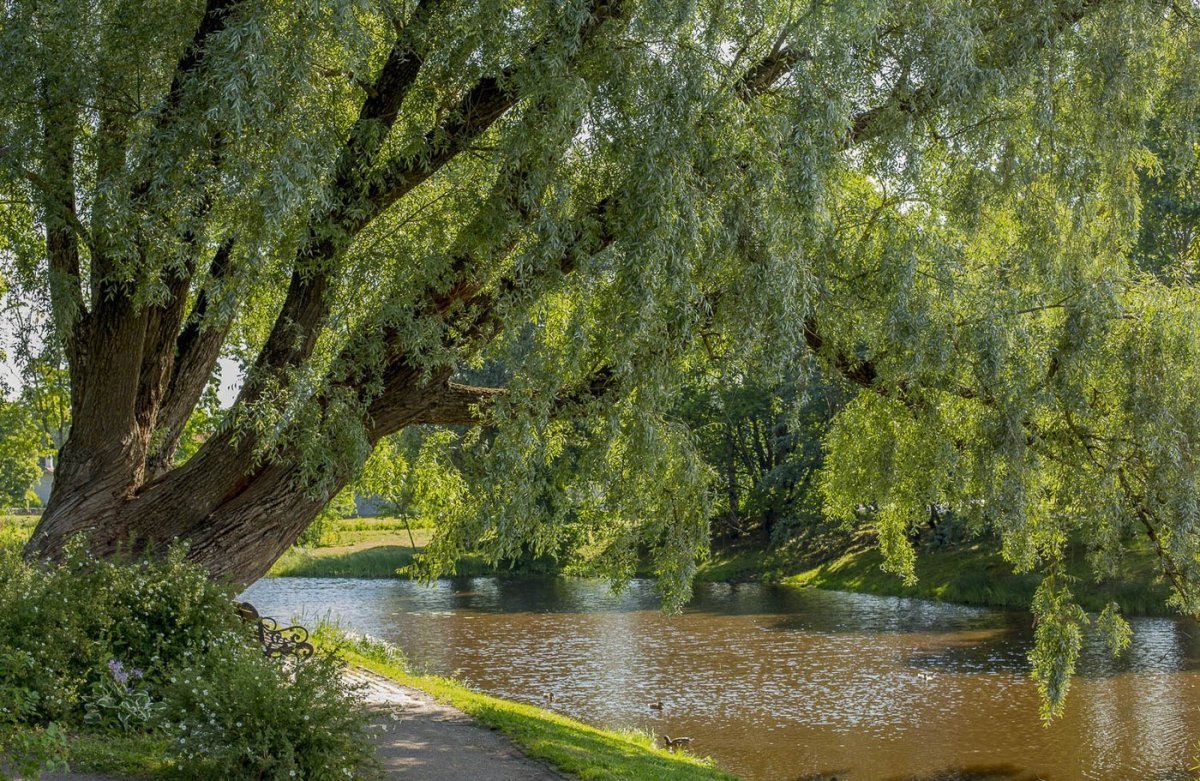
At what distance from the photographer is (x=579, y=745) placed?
9906 millimetres

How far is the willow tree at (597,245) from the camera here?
819 centimetres

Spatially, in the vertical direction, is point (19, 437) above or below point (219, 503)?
above

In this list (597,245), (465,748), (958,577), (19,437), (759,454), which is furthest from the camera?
(759,454)

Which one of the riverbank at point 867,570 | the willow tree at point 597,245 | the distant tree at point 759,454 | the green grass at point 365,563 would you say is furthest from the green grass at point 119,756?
the green grass at point 365,563

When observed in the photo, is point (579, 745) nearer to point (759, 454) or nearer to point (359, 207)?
point (359, 207)

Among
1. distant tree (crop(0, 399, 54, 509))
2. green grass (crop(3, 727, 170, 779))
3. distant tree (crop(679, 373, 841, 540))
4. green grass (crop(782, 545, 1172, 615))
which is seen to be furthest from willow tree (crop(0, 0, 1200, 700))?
distant tree (crop(679, 373, 841, 540))

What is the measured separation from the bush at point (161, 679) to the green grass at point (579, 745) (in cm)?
185

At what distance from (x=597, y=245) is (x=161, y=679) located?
15.4 feet

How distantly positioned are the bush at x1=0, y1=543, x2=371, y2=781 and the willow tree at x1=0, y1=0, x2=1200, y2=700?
0.73 m

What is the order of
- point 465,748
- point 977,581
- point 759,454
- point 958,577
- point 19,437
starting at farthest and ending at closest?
point 759,454 → point 958,577 → point 977,581 → point 19,437 → point 465,748

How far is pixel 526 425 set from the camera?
27.5 ft

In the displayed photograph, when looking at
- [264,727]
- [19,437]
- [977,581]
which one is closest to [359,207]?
[264,727]

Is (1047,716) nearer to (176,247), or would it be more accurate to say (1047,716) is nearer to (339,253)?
(339,253)

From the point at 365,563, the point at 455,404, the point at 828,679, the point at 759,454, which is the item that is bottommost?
the point at 828,679
